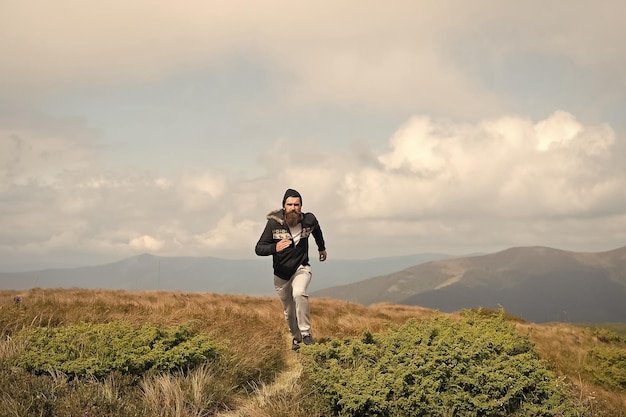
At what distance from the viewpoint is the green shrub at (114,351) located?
5441mm

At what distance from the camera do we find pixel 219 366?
587cm

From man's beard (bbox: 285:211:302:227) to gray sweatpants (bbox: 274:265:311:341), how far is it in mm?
827

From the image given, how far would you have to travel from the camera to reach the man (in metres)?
7.77

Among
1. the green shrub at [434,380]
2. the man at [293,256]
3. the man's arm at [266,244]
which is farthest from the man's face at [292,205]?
the green shrub at [434,380]

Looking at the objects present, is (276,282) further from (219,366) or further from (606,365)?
(606,365)

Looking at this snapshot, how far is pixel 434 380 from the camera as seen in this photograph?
4637 millimetres

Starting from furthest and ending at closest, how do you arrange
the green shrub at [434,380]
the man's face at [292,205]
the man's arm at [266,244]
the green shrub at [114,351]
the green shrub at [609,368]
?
the green shrub at [609,368] < the man's face at [292,205] < the man's arm at [266,244] < the green shrub at [114,351] < the green shrub at [434,380]

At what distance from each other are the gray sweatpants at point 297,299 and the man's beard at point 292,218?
2.71 feet

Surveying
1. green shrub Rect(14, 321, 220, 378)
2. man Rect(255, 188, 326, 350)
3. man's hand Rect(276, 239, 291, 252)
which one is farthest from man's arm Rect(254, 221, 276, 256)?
green shrub Rect(14, 321, 220, 378)

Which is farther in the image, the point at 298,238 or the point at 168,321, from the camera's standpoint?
the point at 168,321

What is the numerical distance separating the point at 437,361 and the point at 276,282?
3.99m

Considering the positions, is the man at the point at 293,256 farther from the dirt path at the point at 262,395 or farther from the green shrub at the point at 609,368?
the green shrub at the point at 609,368

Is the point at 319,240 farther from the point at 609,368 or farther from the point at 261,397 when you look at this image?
the point at 609,368

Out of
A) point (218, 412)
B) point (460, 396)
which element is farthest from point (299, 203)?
point (460, 396)
